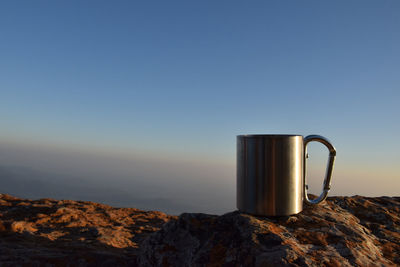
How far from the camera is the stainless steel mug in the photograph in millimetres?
1952

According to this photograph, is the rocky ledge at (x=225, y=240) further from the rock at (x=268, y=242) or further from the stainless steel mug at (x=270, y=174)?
the stainless steel mug at (x=270, y=174)

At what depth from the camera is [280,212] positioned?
1983 mm

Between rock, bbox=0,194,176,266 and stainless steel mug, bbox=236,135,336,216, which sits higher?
stainless steel mug, bbox=236,135,336,216

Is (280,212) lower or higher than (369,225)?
higher

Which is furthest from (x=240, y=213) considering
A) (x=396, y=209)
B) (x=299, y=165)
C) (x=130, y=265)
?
(x=396, y=209)

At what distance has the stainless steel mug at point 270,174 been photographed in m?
1.95

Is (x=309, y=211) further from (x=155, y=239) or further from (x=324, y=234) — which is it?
(x=155, y=239)

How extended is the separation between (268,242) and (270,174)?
19.1 inches

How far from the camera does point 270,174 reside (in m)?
1.95

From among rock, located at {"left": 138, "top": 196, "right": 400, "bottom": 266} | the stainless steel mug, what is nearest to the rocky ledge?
rock, located at {"left": 138, "top": 196, "right": 400, "bottom": 266}

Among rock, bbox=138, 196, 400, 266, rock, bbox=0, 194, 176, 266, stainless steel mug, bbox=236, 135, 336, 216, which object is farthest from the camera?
rock, bbox=0, 194, 176, 266

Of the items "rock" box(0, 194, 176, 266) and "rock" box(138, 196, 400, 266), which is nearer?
"rock" box(138, 196, 400, 266)

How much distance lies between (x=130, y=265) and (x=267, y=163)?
4.30ft

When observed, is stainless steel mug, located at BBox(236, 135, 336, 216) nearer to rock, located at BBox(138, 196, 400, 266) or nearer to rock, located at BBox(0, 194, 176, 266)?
rock, located at BBox(138, 196, 400, 266)
